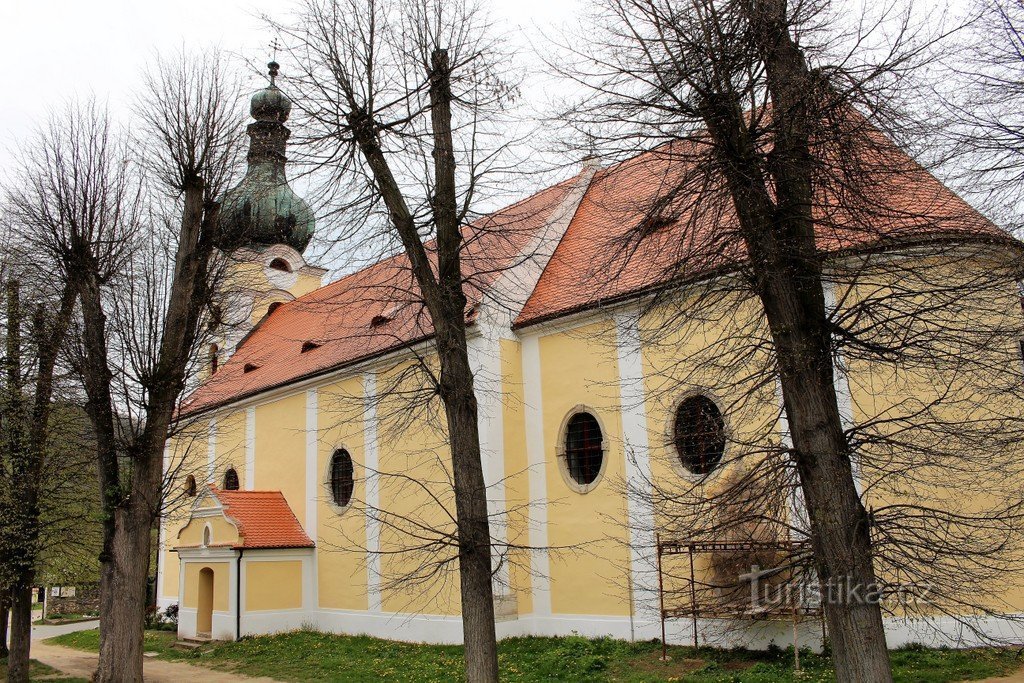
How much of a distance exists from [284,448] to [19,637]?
321 inches

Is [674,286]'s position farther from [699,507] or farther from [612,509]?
[612,509]

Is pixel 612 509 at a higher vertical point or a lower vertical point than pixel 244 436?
lower

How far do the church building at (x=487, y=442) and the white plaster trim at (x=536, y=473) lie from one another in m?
0.04

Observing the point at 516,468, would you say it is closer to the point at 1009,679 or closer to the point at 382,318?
the point at 382,318

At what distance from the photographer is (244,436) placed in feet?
75.2

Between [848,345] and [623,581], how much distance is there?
7.64 meters

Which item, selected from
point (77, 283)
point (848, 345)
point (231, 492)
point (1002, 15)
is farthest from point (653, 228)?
point (231, 492)

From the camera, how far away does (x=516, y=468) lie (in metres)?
15.3

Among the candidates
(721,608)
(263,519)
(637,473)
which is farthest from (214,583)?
(721,608)

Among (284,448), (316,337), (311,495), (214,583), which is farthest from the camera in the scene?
(316,337)

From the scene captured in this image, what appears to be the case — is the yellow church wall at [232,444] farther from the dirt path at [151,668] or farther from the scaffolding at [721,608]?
the scaffolding at [721,608]

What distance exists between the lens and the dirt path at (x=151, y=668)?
46.4 feet

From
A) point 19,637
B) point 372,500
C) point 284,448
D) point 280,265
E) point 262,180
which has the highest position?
point 280,265

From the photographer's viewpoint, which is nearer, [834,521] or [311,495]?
[834,521]
